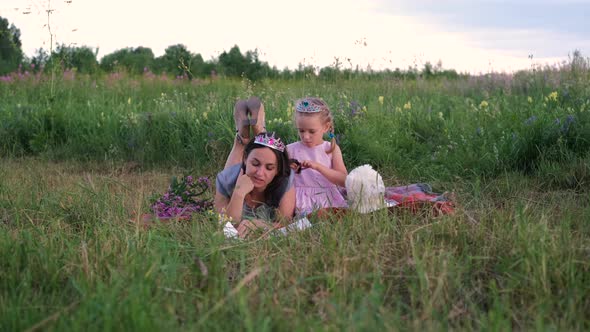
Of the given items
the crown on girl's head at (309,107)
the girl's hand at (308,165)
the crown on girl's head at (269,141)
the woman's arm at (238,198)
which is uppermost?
the crown on girl's head at (309,107)

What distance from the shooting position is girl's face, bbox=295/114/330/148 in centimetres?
489

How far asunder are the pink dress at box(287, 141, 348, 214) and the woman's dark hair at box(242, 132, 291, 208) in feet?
0.83

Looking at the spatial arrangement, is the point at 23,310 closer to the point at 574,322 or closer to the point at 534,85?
the point at 574,322

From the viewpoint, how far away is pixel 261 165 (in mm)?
4324

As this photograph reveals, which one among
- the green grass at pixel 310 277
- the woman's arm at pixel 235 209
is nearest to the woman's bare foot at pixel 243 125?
the woman's arm at pixel 235 209

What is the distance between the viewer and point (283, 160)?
4.45m

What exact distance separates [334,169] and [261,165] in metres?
0.86

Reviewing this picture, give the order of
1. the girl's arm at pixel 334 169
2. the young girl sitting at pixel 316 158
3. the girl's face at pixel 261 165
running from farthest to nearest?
1. the young girl sitting at pixel 316 158
2. the girl's arm at pixel 334 169
3. the girl's face at pixel 261 165

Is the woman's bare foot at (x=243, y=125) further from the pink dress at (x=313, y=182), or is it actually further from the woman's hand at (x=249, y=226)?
the woman's hand at (x=249, y=226)

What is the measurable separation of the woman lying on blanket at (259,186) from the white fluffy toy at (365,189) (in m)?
0.42

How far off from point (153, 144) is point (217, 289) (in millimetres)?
4715

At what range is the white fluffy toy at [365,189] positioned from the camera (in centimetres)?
407

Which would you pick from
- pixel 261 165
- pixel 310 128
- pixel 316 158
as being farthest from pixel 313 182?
pixel 261 165

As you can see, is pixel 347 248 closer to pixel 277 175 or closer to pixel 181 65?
pixel 277 175
